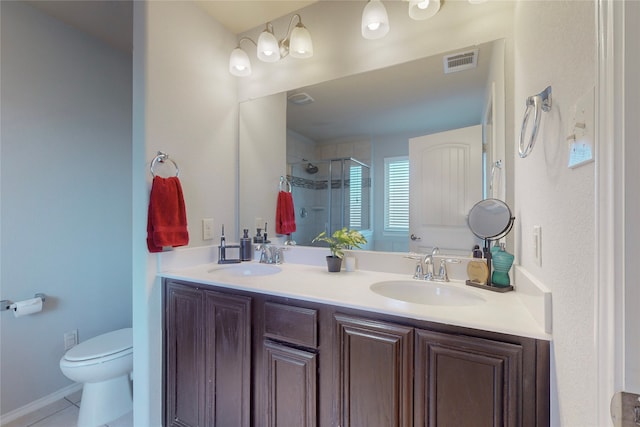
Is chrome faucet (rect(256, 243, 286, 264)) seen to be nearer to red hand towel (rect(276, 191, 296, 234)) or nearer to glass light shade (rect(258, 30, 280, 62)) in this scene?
red hand towel (rect(276, 191, 296, 234))

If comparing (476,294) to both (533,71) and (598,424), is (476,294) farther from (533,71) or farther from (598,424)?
(533,71)

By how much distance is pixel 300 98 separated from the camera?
1852 millimetres

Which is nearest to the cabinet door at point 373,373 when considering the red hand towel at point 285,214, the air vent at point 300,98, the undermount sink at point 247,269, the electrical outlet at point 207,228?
the undermount sink at point 247,269

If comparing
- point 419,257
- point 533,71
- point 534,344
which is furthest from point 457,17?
point 534,344

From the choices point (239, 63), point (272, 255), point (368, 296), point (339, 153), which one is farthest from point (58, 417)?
point (239, 63)

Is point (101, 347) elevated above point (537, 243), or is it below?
below

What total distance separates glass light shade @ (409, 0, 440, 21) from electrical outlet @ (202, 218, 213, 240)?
64.9 inches

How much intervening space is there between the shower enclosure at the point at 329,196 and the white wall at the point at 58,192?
4.92 ft

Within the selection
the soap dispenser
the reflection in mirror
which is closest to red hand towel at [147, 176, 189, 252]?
the soap dispenser

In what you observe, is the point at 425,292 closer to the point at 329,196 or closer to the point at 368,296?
the point at 368,296

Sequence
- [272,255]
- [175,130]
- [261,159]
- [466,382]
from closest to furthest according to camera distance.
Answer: [466,382] → [175,130] → [272,255] → [261,159]

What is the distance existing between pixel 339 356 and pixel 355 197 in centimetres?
89

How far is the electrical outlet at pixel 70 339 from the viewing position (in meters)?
1.92

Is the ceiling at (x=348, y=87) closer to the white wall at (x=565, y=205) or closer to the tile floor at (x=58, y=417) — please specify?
the white wall at (x=565, y=205)
